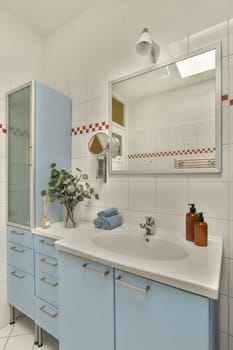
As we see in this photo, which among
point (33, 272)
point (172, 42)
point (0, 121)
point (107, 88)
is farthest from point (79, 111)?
point (33, 272)

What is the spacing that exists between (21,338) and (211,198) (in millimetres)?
1759

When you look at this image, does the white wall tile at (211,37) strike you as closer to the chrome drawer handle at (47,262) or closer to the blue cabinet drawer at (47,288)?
the chrome drawer handle at (47,262)

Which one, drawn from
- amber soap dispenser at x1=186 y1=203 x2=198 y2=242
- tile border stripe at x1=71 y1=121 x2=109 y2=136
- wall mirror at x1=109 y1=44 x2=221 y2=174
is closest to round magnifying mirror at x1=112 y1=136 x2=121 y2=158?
wall mirror at x1=109 y1=44 x2=221 y2=174

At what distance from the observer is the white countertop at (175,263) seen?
0.68 meters

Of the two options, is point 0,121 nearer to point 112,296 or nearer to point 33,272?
point 33,272

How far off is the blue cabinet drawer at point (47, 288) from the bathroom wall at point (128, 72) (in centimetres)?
55

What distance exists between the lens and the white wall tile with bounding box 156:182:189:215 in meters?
1.27

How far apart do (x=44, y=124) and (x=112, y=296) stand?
1319 millimetres

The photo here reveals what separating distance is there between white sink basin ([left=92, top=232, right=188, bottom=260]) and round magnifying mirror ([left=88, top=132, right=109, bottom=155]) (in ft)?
2.14

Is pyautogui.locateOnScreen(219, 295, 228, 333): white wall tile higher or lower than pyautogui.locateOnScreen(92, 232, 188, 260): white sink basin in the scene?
lower

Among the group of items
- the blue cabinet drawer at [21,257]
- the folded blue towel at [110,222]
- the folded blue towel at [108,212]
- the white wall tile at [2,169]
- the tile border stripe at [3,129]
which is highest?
the tile border stripe at [3,129]

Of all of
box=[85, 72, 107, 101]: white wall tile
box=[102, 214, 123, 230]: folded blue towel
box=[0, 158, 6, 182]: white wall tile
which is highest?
box=[85, 72, 107, 101]: white wall tile

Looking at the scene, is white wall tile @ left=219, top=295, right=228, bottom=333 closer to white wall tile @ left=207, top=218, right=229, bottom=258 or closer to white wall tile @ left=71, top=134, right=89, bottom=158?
white wall tile @ left=207, top=218, right=229, bottom=258

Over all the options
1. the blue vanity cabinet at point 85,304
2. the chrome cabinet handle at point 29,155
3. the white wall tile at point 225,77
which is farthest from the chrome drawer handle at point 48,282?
the white wall tile at point 225,77
